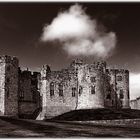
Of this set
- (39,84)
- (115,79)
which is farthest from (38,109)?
(115,79)

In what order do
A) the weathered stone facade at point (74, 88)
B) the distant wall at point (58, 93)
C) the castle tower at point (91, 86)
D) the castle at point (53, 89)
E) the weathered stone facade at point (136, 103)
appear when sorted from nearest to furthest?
1. the castle at point (53, 89)
2. the castle tower at point (91, 86)
3. the weathered stone facade at point (74, 88)
4. the distant wall at point (58, 93)
5. the weathered stone facade at point (136, 103)

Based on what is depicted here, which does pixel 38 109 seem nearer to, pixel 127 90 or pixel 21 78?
pixel 21 78

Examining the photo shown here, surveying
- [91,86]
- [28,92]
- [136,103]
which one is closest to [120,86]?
[91,86]

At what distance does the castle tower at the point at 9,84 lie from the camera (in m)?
37.8

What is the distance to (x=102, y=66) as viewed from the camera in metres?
41.0

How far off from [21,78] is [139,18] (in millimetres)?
20101

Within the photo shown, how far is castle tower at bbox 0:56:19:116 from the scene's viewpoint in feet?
124

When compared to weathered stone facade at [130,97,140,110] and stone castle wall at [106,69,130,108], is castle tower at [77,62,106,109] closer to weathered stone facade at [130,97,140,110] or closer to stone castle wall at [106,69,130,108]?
stone castle wall at [106,69,130,108]

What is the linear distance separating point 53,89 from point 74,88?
2.09 meters

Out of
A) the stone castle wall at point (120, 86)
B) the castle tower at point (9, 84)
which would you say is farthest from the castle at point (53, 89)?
the stone castle wall at point (120, 86)

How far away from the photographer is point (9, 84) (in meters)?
38.7

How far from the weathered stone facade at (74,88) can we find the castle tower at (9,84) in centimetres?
290

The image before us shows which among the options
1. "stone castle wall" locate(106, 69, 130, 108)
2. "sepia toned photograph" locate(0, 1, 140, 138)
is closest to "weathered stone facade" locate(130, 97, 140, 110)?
"stone castle wall" locate(106, 69, 130, 108)

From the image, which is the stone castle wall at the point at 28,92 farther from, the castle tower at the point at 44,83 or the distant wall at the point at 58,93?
the distant wall at the point at 58,93
